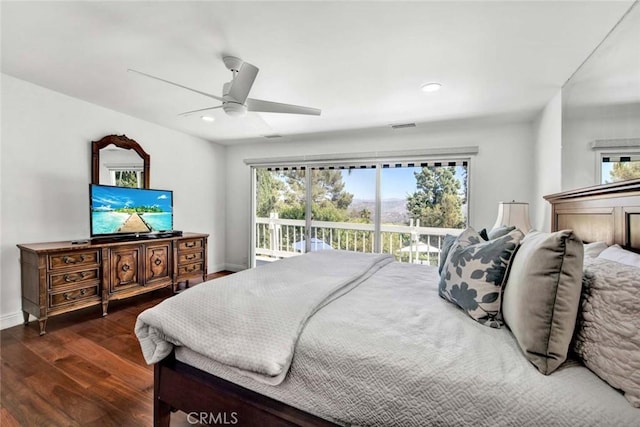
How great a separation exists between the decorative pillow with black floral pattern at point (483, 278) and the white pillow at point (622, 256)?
0.34 m

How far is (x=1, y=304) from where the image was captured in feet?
8.32

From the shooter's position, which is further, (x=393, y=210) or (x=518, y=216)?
(x=393, y=210)

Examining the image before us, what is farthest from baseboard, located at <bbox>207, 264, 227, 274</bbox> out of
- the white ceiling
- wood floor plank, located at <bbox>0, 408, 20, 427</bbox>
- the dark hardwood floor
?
wood floor plank, located at <bbox>0, 408, 20, 427</bbox>

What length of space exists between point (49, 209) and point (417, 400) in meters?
3.74

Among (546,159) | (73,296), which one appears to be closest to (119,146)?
(73,296)

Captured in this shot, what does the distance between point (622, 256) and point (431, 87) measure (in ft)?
6.23

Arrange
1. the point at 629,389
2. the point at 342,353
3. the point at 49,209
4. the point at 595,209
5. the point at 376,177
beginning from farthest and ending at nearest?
1. the point at 376,177
2. the point at 49,209
3. the point at 595,209
4. the point at 342,353
5. the point at 629,389

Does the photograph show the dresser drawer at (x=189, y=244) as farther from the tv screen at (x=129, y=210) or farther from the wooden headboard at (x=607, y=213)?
the wooden headboard at (x=607, y=213)

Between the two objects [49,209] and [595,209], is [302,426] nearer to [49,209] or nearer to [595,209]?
[595,209]

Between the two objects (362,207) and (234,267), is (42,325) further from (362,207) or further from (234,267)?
(362,207)

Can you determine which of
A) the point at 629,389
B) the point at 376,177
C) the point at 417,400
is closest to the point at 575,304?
the point at 629,389

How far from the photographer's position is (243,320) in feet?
3.84

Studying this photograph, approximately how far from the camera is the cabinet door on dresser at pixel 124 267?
2932mm

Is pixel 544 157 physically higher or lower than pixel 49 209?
higher
